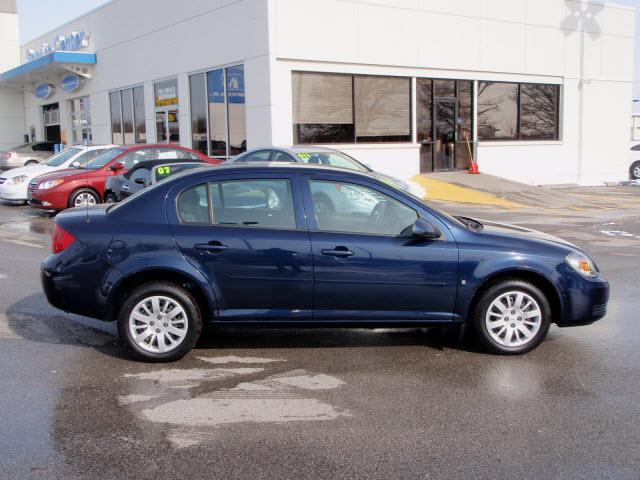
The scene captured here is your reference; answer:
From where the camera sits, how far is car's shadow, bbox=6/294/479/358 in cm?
603

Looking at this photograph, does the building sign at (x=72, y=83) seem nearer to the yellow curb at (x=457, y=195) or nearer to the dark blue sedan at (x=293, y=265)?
the yellow curb at (x=457, y=195)

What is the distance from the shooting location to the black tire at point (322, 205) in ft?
18.2

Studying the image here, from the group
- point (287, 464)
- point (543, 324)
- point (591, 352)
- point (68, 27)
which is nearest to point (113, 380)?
point (287, 464)

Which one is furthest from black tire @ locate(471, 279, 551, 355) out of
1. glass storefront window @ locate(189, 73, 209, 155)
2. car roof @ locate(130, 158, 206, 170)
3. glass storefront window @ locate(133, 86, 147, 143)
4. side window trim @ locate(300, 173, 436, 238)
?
glass storefront window @ locate(133, 86, 147, 143)

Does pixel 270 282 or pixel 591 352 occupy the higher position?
pixel 270 282

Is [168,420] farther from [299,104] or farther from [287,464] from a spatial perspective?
[299,104]

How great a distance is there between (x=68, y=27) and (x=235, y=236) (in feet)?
96.5

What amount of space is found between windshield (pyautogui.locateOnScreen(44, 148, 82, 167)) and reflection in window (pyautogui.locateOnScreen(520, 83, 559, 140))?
604 inches

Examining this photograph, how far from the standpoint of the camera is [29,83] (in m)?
36.1

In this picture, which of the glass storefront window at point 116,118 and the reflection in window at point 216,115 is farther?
the glass storefront window at point 116,118

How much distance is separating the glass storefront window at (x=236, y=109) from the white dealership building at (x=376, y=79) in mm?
59

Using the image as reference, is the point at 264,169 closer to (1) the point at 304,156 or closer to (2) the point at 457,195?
(1) the point at 304,156

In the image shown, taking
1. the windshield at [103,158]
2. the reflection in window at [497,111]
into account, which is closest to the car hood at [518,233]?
the windshield at [103,158]

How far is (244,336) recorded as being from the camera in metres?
6.32
